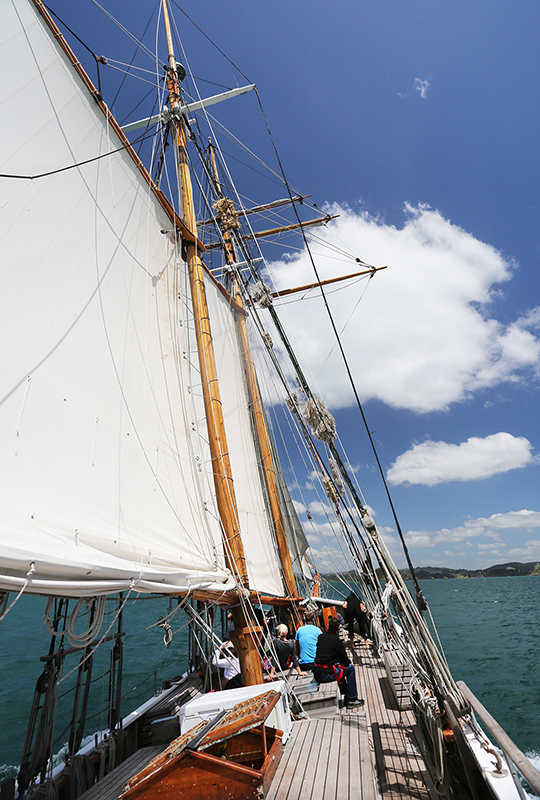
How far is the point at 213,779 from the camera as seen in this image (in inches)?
120

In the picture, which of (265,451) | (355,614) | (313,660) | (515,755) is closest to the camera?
(515,755)

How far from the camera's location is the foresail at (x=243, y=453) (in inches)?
388

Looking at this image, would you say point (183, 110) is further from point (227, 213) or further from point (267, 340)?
point (267, 340)

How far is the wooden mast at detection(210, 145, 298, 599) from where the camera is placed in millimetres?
11586

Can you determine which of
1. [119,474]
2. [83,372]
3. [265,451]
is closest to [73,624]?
[119,474]

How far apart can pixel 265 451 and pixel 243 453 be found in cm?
133

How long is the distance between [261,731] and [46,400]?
12.2 feet

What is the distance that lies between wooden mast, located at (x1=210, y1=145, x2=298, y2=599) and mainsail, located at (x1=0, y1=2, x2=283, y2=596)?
4.60 meters

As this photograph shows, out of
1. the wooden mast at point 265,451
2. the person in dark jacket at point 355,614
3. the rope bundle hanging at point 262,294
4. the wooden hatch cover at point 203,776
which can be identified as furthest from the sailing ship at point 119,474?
the rope bundle hanging at point 262,294

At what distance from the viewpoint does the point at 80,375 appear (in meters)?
5.04

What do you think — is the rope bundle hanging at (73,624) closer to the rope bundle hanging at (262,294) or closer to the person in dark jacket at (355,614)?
the person in dark jacket at (355,614)

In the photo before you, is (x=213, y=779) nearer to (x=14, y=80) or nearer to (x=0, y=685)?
(x=14, y=80)

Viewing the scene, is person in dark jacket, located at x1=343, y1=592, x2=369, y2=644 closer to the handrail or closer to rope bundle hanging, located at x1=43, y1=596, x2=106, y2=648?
the handrail

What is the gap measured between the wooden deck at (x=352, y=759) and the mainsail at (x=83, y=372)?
6.29 feet
